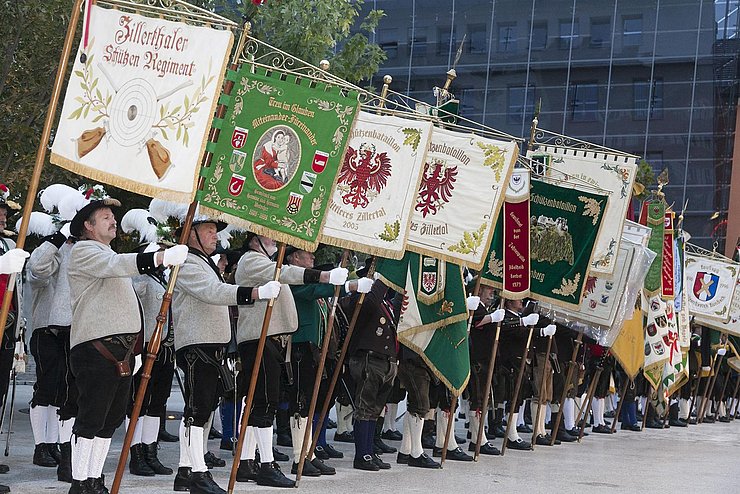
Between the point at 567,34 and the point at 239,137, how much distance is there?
3237 centimetres

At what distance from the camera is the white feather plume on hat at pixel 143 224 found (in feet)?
31.0

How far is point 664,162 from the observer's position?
38.9 m

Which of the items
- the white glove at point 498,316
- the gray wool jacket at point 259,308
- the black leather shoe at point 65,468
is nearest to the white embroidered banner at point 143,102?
the gray wool jacket at point 259,308

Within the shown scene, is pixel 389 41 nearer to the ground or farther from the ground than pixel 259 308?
farther from the ground

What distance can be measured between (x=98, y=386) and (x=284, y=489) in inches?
77.5

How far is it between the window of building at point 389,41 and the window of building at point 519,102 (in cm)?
415

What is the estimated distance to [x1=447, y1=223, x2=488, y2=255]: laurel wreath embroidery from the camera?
33.7 ft

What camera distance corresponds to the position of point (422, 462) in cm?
1055

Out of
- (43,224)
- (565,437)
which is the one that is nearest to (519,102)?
(565,437)

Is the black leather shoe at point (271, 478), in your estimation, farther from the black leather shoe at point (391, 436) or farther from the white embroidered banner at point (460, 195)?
the black leather shoe at point (391, 436)

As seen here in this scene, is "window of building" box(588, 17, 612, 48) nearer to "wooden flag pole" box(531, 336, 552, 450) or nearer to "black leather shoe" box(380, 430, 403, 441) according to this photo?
"wooden flag pole" box(531, 336, 552, 450)

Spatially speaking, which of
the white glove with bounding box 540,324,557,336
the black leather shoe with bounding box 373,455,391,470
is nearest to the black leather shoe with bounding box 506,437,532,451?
the white glove with bounding box 540,324,557,336

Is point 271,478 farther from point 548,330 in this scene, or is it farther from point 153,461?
point 548,330

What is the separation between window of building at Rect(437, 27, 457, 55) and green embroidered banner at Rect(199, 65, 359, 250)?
105 ft
